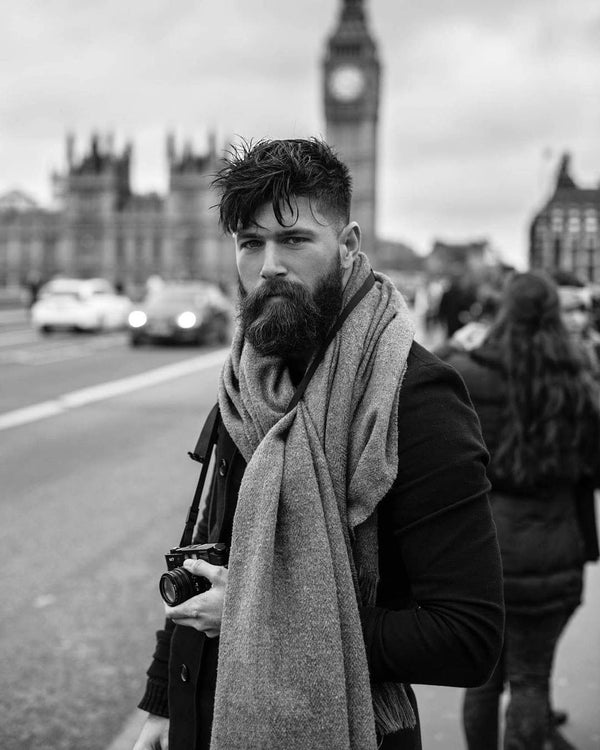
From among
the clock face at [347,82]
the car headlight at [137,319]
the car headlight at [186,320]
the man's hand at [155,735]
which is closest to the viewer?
the man's hand at [155,735]

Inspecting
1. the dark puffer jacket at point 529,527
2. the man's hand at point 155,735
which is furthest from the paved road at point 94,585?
the man's hand at point 155,735

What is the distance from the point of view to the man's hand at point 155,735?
202 centimetres

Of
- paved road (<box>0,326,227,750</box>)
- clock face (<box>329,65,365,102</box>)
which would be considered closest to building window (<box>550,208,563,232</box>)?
paved road (<box>0,326,227,750</box>)

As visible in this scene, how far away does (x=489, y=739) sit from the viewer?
312 cm

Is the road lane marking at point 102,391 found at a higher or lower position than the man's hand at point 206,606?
lower

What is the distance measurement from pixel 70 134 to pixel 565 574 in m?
101

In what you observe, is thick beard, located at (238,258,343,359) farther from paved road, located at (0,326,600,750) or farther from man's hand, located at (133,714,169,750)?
paved road, located at (0,326,600,750)

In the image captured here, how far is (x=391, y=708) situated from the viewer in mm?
1781

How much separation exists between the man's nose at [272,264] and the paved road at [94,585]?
2433 mm

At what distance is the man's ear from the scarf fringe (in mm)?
853

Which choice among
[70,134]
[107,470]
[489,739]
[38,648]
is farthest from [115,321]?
[70,134]

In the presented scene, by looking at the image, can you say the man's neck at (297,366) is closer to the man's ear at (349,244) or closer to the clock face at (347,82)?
the man's ear at (349,244)

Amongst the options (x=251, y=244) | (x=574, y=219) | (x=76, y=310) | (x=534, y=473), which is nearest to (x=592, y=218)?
(x=574, y=219)

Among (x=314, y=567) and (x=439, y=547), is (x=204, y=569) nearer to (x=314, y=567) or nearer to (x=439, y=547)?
(x=314, y=567)
